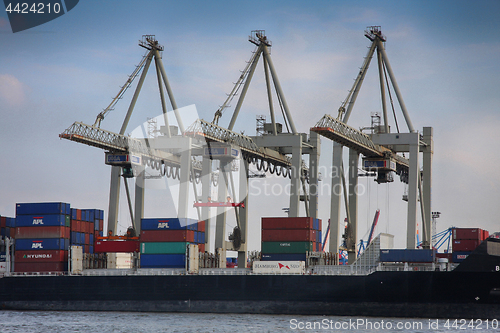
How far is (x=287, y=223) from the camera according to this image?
153ft

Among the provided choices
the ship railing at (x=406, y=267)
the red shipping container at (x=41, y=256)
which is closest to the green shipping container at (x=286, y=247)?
the ship railing at (x=406, y=267)

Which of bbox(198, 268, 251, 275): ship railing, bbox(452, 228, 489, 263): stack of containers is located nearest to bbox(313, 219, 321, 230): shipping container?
bbox(198, 268, 251, 275): ship railing

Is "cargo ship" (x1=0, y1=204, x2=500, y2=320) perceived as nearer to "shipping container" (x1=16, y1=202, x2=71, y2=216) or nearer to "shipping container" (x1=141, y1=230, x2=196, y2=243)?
"shipping container" (x1=141, y1=230, x2=196, y2=243)

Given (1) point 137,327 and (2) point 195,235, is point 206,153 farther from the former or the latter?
(1) point 137,327

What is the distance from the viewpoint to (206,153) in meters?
52.2

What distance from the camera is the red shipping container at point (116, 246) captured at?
165ft

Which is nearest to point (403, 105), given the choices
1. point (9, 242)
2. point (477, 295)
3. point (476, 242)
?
point (476, 242)

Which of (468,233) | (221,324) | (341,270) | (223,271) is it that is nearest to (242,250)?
Result: (223,271)

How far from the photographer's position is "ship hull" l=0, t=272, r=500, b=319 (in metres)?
42.7

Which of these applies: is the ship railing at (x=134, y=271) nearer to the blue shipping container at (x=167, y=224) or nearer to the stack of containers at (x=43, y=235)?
the stack of containers at (x=43, y=235)

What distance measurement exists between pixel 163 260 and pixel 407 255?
1614 cm

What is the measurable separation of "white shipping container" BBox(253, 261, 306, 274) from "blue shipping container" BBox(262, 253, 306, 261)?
1.08 ft

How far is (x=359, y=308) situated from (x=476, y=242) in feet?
28.8

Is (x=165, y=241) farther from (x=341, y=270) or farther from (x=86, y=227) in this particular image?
(x=341, y=270)
